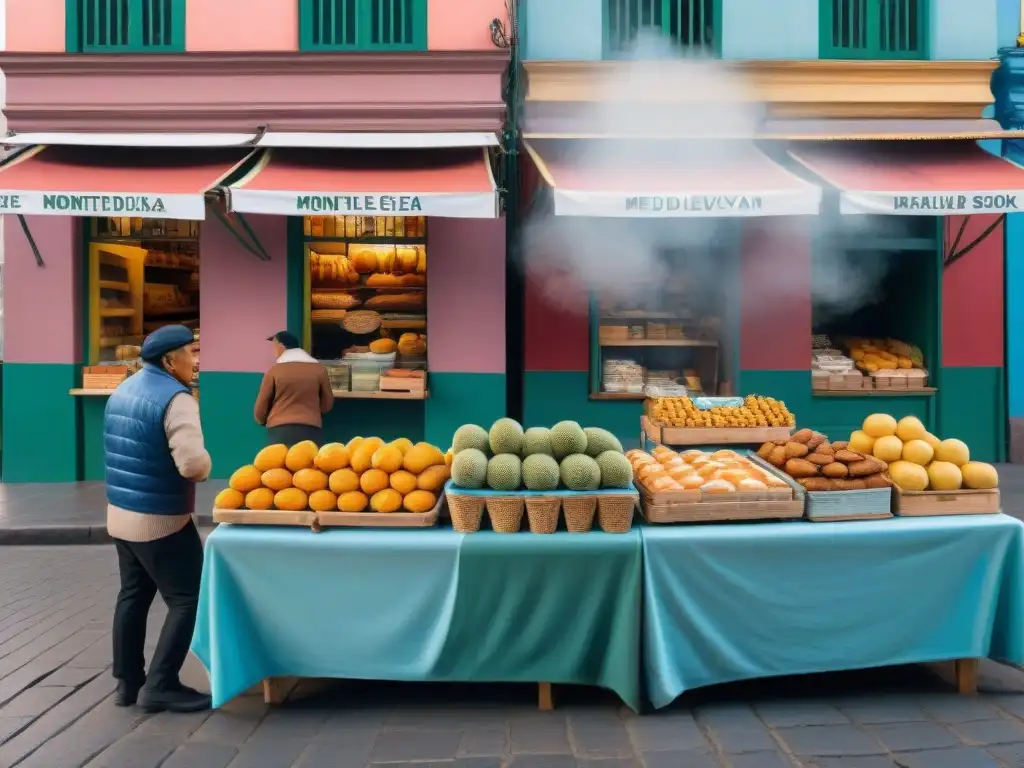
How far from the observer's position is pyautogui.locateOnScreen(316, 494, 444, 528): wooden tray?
4750mm

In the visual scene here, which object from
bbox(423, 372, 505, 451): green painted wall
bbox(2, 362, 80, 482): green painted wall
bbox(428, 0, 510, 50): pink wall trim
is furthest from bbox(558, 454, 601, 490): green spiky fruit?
bbox(2, 362, 80, 482): green painted wall

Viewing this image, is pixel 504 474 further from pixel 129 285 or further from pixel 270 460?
pixel 129 285

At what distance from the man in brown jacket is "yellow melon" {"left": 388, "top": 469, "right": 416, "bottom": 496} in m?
4.00

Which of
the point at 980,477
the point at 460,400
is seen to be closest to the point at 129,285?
the point at 460,400

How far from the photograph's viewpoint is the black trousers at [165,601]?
15.4 feet

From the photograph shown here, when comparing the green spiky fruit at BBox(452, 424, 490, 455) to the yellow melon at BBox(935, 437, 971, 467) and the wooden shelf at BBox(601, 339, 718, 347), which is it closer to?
the yellow melon at BBox(935, 437, 971, 467)

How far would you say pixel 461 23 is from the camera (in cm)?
1105

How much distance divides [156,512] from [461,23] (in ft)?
26.5

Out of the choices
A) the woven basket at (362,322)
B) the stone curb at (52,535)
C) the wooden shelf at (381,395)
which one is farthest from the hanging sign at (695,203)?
the stone curb at (52,535)

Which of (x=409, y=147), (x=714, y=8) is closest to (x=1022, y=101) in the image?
(x=714, y=8)

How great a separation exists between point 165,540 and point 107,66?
26.6 feet

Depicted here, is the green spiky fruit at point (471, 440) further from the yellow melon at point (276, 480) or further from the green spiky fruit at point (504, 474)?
the yellow melon at point (276, 480)

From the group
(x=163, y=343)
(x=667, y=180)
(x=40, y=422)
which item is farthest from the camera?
(x=40, y=422)

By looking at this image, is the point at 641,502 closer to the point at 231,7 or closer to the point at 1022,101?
the point at 231,7
